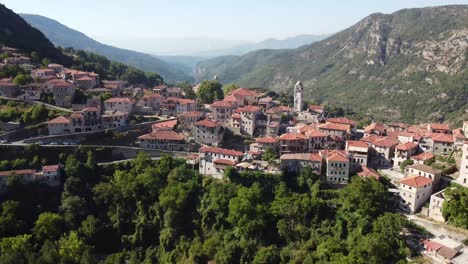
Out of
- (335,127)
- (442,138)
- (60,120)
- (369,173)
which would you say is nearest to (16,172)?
(60,120)

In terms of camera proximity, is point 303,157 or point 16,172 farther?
point 303,157

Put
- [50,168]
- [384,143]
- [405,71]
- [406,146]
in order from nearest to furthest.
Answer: [406,146] → [50,168] → [384,143] → [405,71]

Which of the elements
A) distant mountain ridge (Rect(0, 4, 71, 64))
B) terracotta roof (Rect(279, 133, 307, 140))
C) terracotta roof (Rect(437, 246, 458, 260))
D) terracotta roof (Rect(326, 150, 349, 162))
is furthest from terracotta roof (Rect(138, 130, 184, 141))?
distant mountain ridge (Rect(0, 4, 71, 64))

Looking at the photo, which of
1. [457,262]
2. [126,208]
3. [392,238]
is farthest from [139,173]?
[457,262]

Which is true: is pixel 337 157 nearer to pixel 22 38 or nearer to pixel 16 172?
pixel 16 172

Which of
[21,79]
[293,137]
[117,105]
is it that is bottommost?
[293,137]

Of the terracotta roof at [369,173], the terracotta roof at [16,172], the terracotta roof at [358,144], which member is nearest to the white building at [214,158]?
the terracotta roof at [358,144]

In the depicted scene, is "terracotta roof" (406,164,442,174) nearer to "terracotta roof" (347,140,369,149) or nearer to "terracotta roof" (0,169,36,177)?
"terracotta roof" (347,140,369,149)

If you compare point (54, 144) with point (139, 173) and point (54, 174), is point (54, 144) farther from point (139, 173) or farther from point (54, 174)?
point (139, 173)
